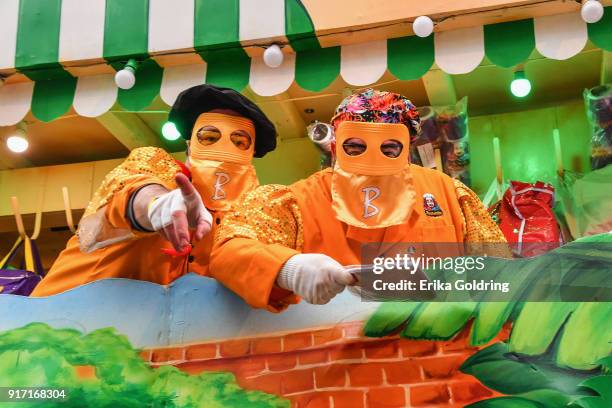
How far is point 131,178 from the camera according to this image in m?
1.95

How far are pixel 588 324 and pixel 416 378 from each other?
1.20 ft

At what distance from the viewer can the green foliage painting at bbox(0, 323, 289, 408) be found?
1.66m

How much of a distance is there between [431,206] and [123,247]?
2.81 ft

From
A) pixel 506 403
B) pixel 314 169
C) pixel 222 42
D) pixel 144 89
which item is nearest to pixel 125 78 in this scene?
pixel 144 89

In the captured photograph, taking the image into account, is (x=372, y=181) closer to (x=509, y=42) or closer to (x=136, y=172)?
(x=136, y=172)

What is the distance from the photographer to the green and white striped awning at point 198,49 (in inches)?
106

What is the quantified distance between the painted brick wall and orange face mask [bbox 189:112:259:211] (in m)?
0.61

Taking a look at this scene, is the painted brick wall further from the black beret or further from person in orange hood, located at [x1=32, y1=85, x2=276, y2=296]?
the black beret

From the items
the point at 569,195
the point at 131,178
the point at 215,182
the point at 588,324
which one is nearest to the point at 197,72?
the point at 215,182

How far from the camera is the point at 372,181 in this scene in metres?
1.91

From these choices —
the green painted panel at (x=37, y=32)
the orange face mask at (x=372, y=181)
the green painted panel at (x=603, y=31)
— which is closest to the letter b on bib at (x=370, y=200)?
the orange face mask at (x=372, y=181)

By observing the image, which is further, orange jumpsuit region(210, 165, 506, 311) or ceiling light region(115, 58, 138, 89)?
ceiling light region(115, 58, 138, 89)

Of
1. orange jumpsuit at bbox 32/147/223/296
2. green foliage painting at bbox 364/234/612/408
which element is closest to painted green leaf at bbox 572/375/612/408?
green foliage painting at bbox 364/234/612/408

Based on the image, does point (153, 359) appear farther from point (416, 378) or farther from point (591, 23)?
point (591, 23)
